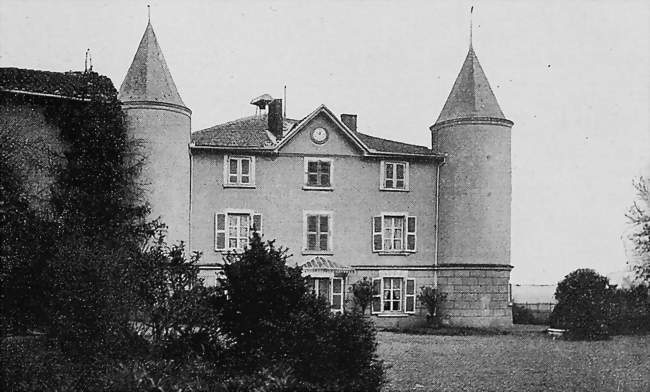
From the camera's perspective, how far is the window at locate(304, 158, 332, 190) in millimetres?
30422

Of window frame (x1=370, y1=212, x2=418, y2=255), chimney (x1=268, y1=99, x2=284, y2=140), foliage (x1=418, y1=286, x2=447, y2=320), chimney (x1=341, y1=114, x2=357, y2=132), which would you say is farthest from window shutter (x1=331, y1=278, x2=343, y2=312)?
chimney (x1=341, y1=114, x2=357, y2=132)

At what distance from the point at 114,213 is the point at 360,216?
1113 cm

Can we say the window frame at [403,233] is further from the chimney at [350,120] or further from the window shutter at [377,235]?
the chimney at [350,120]

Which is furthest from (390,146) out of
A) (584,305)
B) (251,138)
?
(584,305)

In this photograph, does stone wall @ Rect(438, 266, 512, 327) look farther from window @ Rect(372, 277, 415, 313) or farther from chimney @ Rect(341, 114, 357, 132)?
chimney @ Rect(341, 114, 357, 132)

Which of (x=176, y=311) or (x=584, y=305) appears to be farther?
(x=584, y=305)

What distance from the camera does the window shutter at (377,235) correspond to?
30766 millimetres

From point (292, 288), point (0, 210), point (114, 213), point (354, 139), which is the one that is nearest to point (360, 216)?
point (354, 139)

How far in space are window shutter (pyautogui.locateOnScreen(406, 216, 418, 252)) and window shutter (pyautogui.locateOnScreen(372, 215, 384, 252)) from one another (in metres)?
1.20

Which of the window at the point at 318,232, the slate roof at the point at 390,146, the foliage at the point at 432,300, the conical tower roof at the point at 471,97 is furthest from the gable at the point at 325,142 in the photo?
the foliage at the point at 432,300

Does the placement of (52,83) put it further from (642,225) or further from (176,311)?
(642,225)

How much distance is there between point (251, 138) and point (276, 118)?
5.87 ft

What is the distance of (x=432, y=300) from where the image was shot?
3023 centimetres

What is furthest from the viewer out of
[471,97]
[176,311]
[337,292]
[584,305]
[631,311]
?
[471,97]
